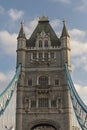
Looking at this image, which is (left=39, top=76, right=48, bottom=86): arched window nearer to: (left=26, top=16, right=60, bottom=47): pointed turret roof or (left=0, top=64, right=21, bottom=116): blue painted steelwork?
(left=0, top=64, right=21, bottom=116): blue painted steelwork

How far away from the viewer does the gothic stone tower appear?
2165 inches

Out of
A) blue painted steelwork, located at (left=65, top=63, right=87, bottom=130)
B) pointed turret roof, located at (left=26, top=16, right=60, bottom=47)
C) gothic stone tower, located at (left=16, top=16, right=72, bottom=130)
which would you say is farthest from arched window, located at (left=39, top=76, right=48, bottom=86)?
pointed turret roof, located at (left=26, top=16, right=60, bottom=47)

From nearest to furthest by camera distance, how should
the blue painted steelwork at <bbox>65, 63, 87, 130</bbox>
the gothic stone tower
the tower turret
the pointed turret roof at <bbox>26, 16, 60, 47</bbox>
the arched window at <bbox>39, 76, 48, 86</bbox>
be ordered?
the blue painted steelwork at <bbox>65, 63, 87, 130</bbox> → the gothic stone tower → the arched window at <bbox>39, 76, 48, 86</bbox> → the tower turret → the pointed turret roof at <bbox>26, 16, 60, 47</bbox>

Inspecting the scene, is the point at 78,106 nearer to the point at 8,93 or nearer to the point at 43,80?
the point at 43,80

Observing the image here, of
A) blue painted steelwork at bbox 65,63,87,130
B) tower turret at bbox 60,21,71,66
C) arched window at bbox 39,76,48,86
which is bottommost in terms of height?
blue painted steelwork at bbox 65,63,87,130

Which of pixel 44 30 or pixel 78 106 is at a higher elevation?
pixel 44 30

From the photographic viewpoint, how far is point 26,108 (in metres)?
55.8

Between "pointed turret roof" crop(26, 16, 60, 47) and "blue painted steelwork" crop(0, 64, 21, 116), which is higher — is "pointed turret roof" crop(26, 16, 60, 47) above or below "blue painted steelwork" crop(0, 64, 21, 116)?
above

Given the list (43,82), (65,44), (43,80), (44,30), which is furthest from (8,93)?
(44,30)

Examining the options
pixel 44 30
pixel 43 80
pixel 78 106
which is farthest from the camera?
pixel 44 30

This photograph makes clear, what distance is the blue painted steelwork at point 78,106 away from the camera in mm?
46562

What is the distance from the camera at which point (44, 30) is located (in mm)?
65625

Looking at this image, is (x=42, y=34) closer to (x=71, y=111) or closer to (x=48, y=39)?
(x=48, y=39)

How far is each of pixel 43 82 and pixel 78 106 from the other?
8.87 meters
